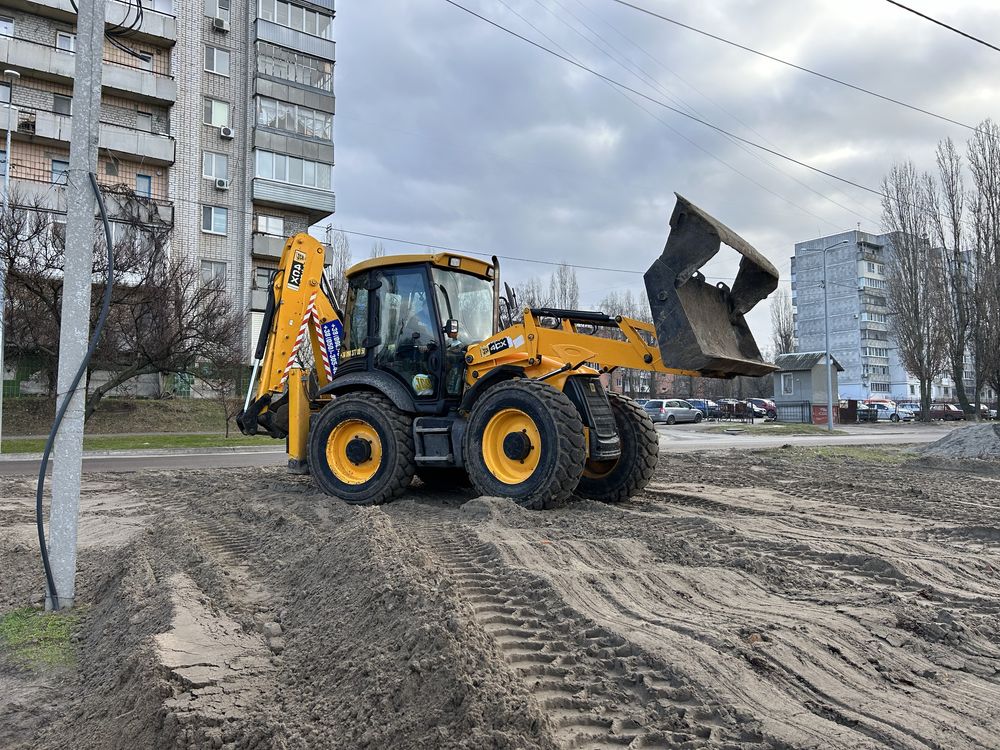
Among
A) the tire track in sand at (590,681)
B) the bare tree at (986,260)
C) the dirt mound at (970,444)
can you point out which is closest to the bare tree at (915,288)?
the bare tree at (986,260)

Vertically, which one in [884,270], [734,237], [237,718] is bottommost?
[237,718]

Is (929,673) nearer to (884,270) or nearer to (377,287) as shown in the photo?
(377,287)

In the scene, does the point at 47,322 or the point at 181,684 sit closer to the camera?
the point at 181,684

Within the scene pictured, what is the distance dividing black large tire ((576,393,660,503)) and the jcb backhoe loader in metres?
0.02

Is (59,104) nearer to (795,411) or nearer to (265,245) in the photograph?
(265,245)

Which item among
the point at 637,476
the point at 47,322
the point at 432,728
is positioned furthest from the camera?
the point at 47,322

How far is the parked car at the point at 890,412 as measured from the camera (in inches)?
1972

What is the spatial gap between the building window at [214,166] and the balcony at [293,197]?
1.71 m

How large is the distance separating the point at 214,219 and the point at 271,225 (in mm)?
2771

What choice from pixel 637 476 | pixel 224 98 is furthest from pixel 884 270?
pixel 637 476

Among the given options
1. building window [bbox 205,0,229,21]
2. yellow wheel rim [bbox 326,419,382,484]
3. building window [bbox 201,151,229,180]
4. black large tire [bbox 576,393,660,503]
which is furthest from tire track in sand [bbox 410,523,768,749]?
building window [bbox 205,0,229,21]

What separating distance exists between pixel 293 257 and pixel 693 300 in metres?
5.28

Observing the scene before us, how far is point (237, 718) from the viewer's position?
119 inches

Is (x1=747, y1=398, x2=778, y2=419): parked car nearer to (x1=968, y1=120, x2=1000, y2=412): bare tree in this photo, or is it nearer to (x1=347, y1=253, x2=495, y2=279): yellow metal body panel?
(x1=968, y1=120, x2=1000, y2=412): bare tree
